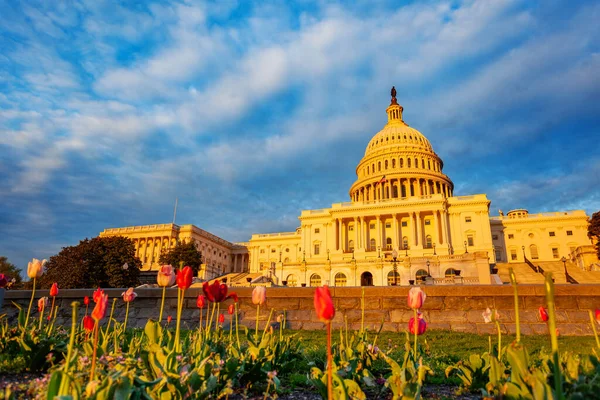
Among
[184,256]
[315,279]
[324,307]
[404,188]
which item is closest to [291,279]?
[315,279]

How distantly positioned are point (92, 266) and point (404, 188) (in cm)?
6408

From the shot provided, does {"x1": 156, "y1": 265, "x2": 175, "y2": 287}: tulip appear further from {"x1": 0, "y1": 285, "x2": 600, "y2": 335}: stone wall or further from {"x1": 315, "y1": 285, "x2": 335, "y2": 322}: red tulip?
{"x1": 0, "y1": 285, "x2": 600, "y2": 335}: stone wall

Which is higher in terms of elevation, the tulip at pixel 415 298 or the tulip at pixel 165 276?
the tulip at pixel 165 276

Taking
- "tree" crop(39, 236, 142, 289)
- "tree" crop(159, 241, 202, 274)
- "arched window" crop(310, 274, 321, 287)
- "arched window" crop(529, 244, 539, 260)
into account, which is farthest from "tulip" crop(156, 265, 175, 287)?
"arched window" crop(529, 244, 539, 260)

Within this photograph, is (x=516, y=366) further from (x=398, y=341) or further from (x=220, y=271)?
(x=220, y=271)

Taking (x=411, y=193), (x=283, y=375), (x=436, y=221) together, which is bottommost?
(x=283, y=375)

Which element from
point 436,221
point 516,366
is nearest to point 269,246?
point 436,221

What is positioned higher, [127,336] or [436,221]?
[436,221]

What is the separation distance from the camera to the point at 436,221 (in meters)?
67.8

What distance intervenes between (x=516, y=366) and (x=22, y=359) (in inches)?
222

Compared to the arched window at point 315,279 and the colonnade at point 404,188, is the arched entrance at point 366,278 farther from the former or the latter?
the colonnade at point 404,188

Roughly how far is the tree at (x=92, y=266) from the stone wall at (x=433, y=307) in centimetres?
3460

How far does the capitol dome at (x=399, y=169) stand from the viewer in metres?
81.6

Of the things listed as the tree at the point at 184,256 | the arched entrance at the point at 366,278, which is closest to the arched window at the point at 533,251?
the arched entrance at the point at 366,278
